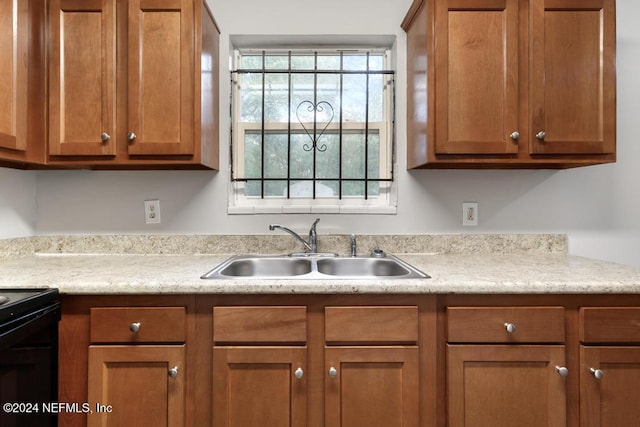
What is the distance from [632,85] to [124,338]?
8.61ft

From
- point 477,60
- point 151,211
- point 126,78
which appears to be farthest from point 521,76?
point 151,211

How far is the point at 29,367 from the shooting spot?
40.8 inches

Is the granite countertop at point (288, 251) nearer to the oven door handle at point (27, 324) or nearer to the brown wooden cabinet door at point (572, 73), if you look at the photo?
the oven door handle at point (27, 324)

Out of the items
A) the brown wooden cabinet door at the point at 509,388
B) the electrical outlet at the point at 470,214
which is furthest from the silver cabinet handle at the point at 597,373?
the electrical outlet at the point at 470,214

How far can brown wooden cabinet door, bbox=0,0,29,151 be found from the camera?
1332mm

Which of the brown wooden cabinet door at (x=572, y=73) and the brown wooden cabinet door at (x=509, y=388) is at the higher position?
the brown wooden cabinet door at (x=572, y=73)

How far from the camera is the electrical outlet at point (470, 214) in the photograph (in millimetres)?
1835

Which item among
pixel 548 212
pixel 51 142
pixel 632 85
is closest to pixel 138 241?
pixel 51 142

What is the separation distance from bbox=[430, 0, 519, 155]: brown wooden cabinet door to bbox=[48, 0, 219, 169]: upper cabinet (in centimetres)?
103

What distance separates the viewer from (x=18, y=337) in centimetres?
98

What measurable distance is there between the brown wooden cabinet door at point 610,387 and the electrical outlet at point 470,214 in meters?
0.78

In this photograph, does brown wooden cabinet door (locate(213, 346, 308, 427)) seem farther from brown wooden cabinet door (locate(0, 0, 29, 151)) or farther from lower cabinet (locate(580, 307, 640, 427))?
brown wooden cabinet door (locate(0, 0, 29, 151))

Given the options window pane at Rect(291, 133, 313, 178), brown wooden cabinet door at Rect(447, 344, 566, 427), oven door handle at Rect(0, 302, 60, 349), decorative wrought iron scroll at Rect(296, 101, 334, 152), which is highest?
decorative wrought iron scroll at Rect(296, 101, 334, 152)

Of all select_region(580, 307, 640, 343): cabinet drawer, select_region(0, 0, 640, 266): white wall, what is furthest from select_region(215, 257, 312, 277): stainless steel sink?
select_region(580, 307, 640, 343): cabinet drawer
